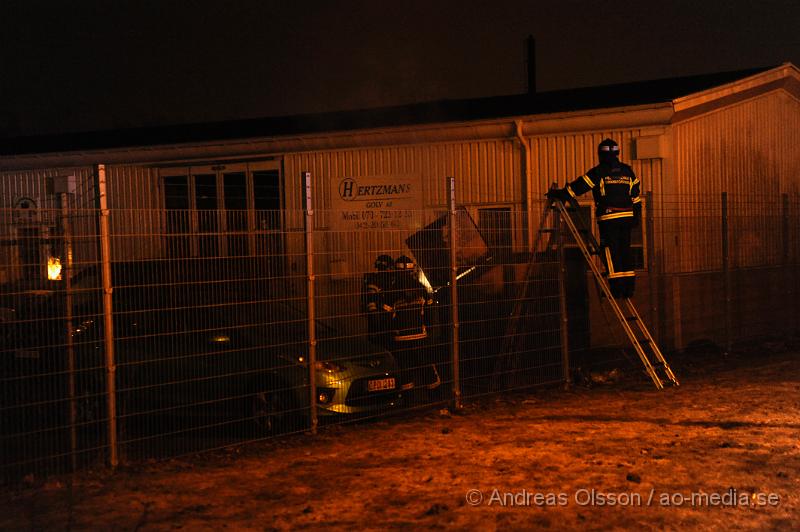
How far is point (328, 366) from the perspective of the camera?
8242 millimetres

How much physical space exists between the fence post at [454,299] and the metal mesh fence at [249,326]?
0.07ft

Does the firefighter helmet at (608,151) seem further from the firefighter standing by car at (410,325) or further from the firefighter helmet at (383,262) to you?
the firefighter helmet at (383,262)

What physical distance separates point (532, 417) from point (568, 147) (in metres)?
6.95

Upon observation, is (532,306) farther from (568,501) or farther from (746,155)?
(746,155)

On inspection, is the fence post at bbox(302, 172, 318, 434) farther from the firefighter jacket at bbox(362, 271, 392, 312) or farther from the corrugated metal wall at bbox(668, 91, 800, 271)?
the corrugated metal wall at bbox(668, 91, 800, 271)

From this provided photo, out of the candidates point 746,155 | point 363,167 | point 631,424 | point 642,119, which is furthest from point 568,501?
point 746,155

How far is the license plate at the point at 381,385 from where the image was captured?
28.0 ft

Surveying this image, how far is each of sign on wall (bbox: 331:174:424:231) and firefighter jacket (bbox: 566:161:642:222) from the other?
18.1ft

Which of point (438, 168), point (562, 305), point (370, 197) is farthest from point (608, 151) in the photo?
point (370, 197)

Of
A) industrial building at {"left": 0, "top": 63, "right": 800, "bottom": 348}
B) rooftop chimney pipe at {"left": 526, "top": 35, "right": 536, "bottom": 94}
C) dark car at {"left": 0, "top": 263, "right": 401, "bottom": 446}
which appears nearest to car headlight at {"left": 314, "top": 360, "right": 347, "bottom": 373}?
dark car at {"left": 0, "top": 263, "right": 401, "bottom": 446}

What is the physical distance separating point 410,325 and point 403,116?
9.51 metres

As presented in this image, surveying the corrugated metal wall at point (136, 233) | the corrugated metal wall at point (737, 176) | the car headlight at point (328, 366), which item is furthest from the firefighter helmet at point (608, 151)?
the corrugated metal wall at point (136, 233)

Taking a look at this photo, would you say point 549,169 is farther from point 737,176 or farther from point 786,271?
point 786,271

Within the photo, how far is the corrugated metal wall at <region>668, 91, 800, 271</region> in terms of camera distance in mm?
13406
